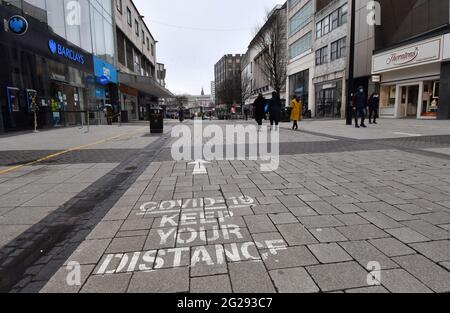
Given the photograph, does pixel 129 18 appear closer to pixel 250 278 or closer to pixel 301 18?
pixel 301 18

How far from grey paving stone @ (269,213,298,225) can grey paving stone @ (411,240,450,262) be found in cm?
110

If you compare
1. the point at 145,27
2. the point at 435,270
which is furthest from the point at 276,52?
the point at 435,270

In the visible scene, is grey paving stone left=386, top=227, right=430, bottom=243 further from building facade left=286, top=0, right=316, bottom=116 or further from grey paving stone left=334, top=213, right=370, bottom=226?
building facade left=286, top=0, right=316, bottom=116

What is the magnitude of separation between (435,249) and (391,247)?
0.33 m

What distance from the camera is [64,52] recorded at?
64.1ft

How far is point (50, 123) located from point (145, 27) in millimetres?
35764

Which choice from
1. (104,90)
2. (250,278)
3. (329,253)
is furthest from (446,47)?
(104,90)

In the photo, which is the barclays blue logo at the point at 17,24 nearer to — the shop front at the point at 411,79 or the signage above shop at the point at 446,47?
the signage above shop at the point at 446,47

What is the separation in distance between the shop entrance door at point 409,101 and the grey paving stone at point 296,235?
24127 mm

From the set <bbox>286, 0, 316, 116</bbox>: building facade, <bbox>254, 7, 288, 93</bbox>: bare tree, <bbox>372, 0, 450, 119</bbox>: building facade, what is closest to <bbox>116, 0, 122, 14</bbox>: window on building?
<bbox>254, 7, 288, 93</bbox>: bare tree

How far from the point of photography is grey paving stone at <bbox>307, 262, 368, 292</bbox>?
82.4 inches
